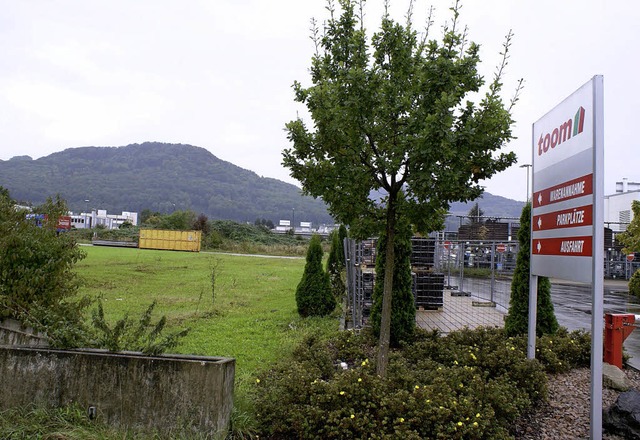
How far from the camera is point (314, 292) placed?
1037cm

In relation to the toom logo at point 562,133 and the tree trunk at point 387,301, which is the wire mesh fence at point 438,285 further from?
the toom logo at point 562,133

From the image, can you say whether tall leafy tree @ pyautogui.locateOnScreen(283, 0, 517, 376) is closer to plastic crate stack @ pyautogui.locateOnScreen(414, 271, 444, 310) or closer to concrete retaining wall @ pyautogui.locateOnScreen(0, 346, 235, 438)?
concrete retaining wall @ pyautogui.locateOnScreen(0, 346, 235, 438)

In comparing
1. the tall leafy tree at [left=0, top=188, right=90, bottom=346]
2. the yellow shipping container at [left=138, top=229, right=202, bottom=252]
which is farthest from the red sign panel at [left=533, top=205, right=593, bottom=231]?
the yellow shipping container at [left=138, top=229, right=202, bottom=252]

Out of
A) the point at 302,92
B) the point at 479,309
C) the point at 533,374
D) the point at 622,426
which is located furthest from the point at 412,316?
the point at 479,309

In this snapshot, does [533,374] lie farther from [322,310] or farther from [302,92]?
[322,310]

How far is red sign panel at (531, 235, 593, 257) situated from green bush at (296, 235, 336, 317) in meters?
5.82

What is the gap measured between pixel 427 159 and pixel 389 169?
369 millimetres

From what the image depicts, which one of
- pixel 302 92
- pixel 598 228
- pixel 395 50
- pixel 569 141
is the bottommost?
pixel 598 228

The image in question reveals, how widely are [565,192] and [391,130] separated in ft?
5.58

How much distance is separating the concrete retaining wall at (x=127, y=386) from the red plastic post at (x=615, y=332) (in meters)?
4.27

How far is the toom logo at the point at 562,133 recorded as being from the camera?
4121mm

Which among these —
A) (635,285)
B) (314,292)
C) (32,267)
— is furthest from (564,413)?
(635,285)

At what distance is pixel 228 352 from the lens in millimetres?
7012

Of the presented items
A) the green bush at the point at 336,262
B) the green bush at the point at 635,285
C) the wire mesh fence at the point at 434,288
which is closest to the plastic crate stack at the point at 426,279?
the wire mesh fence at the point at 434,288
